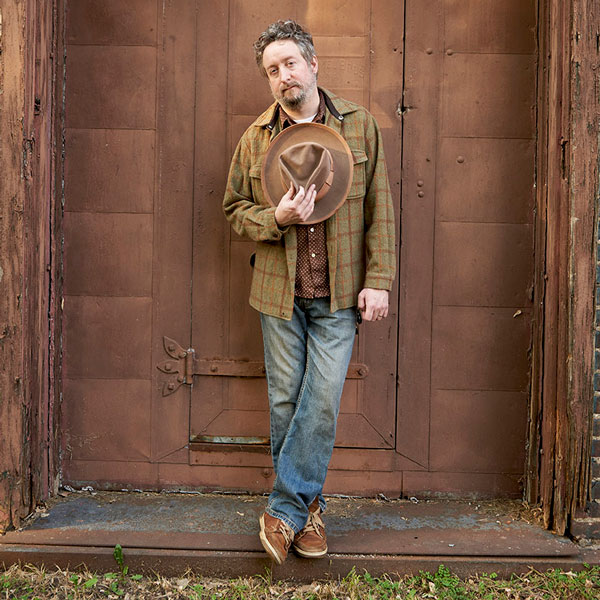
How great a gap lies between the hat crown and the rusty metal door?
78 cm

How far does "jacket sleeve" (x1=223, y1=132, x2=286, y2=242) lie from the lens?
2.47 m

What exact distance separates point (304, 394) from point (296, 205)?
0.74 metres

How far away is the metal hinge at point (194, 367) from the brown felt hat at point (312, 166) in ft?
3.04

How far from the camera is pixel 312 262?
2.55 metres

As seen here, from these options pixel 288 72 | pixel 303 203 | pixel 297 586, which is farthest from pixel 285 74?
pixel 297 586

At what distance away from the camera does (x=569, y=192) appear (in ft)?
8.90

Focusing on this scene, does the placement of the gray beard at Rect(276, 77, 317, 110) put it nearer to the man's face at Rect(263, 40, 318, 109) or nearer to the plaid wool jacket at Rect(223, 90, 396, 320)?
the man's face at Rect(263, 40, 318, 109)

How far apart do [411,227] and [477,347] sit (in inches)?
25.6

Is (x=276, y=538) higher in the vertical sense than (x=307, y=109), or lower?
lower

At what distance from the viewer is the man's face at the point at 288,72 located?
246 centimetres

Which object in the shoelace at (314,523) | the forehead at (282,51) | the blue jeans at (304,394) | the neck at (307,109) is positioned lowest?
the shoelace at (314,523)

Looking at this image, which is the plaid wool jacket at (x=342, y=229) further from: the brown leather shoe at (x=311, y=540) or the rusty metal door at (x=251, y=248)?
the brown leather shoe at (x=311, y=540)

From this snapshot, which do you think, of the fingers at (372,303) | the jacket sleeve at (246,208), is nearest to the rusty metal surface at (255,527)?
Result: the fingers at (372,303)

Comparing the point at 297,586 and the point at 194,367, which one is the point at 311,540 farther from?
the point at 194,367
